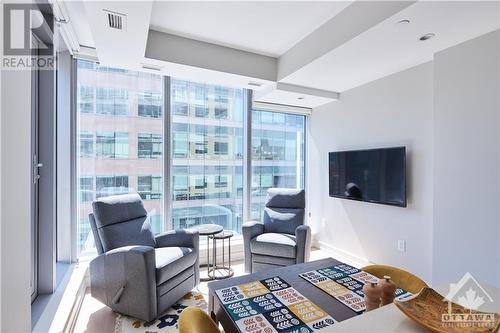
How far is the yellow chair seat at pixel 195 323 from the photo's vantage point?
91 centimetres

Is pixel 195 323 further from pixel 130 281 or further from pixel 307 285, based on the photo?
pixel 130 281

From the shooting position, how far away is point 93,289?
7.44 feet

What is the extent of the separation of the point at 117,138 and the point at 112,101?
453 mm

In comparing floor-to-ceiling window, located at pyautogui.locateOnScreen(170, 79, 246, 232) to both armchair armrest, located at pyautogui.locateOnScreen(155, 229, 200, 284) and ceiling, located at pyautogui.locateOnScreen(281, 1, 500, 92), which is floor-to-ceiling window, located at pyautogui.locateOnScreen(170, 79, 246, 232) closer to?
armchair armrest, located at pyautogui.locateOnScreen(155, 229, 200, 284)

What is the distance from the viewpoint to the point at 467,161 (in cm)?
211

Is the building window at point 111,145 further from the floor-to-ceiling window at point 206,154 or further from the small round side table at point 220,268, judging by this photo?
the small round side table at point 220,268

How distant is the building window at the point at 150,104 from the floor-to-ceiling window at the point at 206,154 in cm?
19

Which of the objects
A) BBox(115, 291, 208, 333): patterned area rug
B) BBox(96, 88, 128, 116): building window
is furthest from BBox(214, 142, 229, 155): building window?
BBox(115, 291, 208, 333): patterned area rug

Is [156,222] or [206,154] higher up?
[206,154]

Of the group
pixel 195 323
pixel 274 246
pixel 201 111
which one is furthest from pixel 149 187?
pixel 195 323

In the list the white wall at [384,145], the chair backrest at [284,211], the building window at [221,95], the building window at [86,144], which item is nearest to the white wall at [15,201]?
the building window at [86,144]

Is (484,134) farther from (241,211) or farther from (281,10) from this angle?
(241,211)

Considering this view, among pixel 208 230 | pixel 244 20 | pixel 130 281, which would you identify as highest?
pixel 244 20

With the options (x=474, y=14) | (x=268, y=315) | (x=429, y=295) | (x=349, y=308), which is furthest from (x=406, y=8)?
(x=268, y=315)
